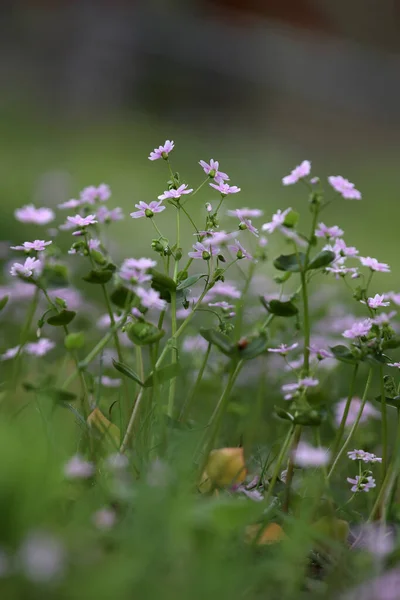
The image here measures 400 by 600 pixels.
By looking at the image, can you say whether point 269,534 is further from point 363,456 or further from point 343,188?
point 343,188

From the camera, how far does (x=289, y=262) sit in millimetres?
909

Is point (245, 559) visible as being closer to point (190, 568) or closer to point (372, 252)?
point (190, 568)

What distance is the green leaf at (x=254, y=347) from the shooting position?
33.4 inches

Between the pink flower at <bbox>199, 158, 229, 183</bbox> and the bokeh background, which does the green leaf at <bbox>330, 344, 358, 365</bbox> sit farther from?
the bokeh background

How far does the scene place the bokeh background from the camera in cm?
554

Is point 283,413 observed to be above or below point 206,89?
below

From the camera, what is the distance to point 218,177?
0.97m

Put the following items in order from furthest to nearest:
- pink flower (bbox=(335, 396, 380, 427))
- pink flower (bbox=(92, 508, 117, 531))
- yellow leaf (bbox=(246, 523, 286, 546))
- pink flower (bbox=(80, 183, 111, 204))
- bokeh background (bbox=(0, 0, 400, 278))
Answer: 1. bokeh background (bbox=(0, 0, 400, 278))
2. pink flower (bbox=(335, 396, 380, 427))
3. pink flower (bbox=(80, 183, 111, 204))
4. yellow leaf (bbox=(246, 523, 286, 546))
5. pink flower (bbox=(92, 508, 117, 531))

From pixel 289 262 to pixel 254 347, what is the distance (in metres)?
0.12

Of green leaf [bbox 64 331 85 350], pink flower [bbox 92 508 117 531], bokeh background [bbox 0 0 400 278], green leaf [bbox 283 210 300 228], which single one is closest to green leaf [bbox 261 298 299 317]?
green leaf [bbox 283 210 300 228]

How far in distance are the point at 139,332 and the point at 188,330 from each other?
2.76 feet

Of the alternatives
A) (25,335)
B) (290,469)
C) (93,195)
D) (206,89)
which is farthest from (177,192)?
(206,89)

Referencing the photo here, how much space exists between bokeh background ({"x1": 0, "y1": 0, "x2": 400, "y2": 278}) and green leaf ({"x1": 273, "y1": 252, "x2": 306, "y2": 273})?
3.96 metres

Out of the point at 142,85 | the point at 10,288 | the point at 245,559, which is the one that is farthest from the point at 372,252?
the point at 142,85
